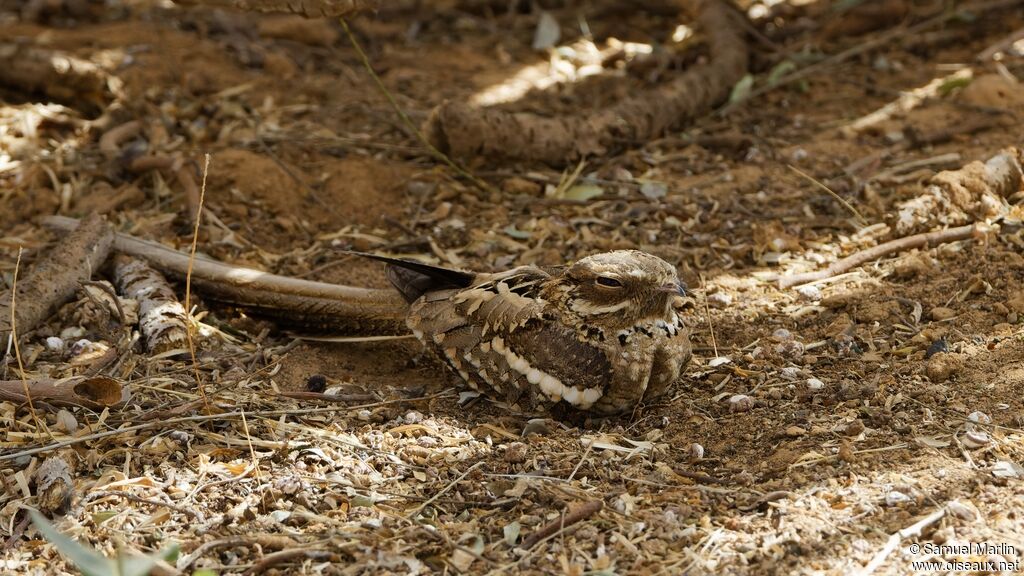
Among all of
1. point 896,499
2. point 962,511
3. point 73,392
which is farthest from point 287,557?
point 962,511

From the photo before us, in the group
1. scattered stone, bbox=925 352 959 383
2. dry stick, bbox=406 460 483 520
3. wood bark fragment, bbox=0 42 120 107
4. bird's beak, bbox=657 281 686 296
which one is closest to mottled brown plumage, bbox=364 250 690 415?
bird's beak, bbox=657 281 686 296

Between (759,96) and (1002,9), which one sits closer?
(759,96)

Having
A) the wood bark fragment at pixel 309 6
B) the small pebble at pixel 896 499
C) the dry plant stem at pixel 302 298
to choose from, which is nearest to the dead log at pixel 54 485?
the dry plant stem at pixel 302 298

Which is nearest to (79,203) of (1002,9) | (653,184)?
(653,184)

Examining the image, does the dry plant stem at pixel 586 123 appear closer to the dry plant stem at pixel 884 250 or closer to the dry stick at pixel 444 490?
the dry plant stem at pixel 884 250

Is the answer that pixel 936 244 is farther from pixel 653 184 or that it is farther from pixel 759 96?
pixel 759 96

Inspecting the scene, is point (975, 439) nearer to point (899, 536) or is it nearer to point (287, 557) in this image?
point (899, 536)
